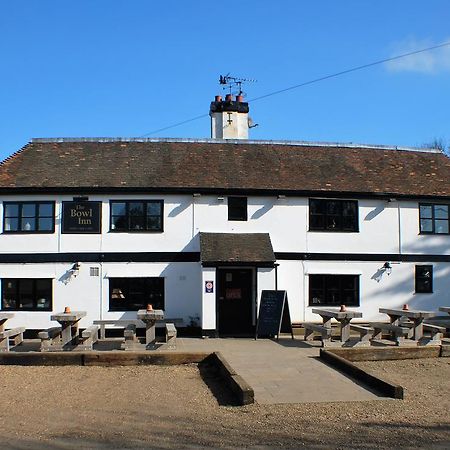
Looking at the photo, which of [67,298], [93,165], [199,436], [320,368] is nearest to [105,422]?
[199,436]

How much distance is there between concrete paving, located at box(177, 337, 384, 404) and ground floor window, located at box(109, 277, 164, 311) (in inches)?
88.1

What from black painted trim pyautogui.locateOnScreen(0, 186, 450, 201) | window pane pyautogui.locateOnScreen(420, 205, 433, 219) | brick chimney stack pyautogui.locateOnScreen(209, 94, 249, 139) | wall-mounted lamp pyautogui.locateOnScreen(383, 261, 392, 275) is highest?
brick chimney stack pyautogui.locateOnScreen(209, 94, 249, 139)

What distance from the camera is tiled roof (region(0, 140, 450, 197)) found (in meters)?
18.6

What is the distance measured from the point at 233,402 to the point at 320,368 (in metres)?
3.16

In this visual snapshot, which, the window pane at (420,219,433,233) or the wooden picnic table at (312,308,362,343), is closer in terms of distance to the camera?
the wooden picnic table at (312,308,362,343)

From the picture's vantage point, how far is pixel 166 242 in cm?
1828

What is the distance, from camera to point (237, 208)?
18734 mm

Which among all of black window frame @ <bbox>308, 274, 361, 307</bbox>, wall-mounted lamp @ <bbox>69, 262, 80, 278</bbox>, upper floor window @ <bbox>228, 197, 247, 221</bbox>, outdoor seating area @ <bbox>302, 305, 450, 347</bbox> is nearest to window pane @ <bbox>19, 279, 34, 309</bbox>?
wall-mounted lamp @ <bbox>69, 262, 80, 278</bbox>

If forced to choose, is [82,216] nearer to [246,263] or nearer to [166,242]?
[166,242]

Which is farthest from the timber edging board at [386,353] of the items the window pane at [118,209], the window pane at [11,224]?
the window pane at [11,224]

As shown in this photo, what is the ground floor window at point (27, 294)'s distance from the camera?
1794cm

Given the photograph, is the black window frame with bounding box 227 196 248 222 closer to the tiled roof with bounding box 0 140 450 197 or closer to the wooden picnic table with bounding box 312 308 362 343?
the tiled roof with bounding box 0 140 450 197

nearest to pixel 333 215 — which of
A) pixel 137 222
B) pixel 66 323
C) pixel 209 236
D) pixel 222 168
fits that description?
pixel 222 168

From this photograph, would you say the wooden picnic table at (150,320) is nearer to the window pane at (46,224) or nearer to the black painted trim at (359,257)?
the window pane at (46,224)
